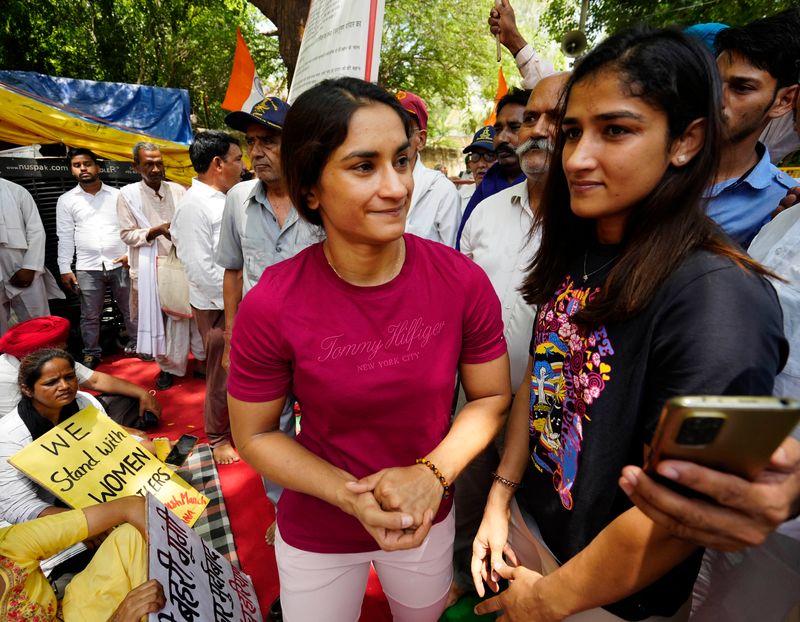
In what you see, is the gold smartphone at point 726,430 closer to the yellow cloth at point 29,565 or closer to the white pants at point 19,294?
the yellow cloth at point 29,565

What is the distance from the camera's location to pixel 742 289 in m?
0.84

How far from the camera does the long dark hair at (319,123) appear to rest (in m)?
1.19

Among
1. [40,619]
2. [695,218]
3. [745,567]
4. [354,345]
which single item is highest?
[695,218]

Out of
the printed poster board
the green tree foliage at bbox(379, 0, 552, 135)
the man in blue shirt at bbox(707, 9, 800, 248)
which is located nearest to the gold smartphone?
the man in blue shirt at bbox(707, 9, 800, 248)

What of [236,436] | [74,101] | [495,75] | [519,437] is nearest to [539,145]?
[519,437]

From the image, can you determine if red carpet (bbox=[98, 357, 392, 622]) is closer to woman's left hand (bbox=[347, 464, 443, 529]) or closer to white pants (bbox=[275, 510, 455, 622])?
white pants (bbox=[275, 510, 455, 622])

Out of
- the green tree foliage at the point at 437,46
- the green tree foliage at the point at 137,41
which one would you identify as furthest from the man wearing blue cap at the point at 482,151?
the green tree foliage at the point at 437,46

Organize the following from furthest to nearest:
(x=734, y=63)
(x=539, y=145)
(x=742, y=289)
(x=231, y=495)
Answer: (x=231, y=495) → (x=539, y=145) → (x=734, y=63) → (x=742, y=289)

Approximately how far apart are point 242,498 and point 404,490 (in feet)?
7.85

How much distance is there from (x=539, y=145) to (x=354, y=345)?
1462 millimetres

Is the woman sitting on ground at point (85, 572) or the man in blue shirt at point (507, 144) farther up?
the man in blue shirt at point (507, 144)

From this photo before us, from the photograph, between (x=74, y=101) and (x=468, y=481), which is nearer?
(x=468, y=481)

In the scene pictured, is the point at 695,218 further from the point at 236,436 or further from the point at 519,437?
the point at 236,436

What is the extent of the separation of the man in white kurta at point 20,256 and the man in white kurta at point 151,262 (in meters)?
0.99
